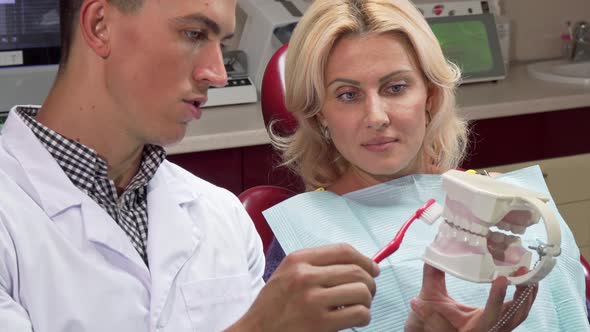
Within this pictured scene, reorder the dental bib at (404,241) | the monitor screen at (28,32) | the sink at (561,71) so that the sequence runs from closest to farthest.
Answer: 1. the dental bib at (404,241)
2. the monitor screen at (28,32)
3. the sink at (561,71)

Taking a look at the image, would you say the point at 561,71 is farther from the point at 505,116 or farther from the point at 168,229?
the point at 168,229

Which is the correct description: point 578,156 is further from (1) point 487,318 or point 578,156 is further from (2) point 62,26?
(2) point 62,26

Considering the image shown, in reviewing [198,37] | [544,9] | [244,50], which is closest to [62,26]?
[198,37]

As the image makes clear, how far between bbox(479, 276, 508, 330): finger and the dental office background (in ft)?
3.73

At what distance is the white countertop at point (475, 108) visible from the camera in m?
2.65

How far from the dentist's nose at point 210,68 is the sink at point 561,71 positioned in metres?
2.13

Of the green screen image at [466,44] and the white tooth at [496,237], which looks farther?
the green screen image at [466,44]

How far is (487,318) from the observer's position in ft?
4.65

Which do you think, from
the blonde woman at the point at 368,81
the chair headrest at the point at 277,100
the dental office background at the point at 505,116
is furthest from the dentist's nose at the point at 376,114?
the dental office background at the point at 505,116

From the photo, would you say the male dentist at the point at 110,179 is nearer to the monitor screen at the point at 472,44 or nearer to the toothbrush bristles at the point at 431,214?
the toothbrush bristles at the point at 431,214

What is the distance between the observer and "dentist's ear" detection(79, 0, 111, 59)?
1439 mm

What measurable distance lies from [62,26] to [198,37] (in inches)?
9.0

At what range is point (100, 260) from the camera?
4.69ft

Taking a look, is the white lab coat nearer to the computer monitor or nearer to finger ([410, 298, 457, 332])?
finger ([410, 298, 457, 332])
